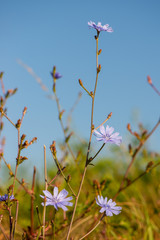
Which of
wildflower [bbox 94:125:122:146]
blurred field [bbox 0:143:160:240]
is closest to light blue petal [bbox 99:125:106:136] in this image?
wildflower [bbox 94:125:122:146]

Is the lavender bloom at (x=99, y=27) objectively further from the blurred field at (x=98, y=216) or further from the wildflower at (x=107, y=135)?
the blurred field at (x=98, y=216)

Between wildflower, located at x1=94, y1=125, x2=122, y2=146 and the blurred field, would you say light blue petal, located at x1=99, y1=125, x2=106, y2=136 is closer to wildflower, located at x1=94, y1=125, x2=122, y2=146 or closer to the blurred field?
wildflower, located at x1=94, y1=125, x2=122, y2=146

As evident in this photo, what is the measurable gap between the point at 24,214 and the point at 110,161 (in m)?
2.09

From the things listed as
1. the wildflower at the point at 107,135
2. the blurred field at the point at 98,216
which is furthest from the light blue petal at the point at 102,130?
the blurred field at the point at 98,216

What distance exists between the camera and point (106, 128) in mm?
1165

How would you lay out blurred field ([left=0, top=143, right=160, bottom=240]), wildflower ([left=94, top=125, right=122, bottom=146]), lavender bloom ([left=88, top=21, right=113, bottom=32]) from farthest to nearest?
1. blurred field ([left=0, top=143, right=160, bottom=240])
2. lavender bloom ([left=88, top=21, right=113, bottom=32])
3. wildflower ([left=94, top=125, right=122, bottom=146])

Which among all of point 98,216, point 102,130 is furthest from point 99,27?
point 98,216

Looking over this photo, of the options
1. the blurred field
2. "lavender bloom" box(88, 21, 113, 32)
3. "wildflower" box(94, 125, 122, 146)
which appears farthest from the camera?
the blurred field

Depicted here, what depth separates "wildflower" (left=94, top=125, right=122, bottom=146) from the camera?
108cm

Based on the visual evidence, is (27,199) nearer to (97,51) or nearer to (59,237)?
(59,237)

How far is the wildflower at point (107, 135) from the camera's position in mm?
1084

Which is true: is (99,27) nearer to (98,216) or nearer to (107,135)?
(107,135)

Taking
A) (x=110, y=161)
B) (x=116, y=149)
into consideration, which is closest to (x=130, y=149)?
(x=116, y=149)

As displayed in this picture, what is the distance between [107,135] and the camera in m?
1.14
